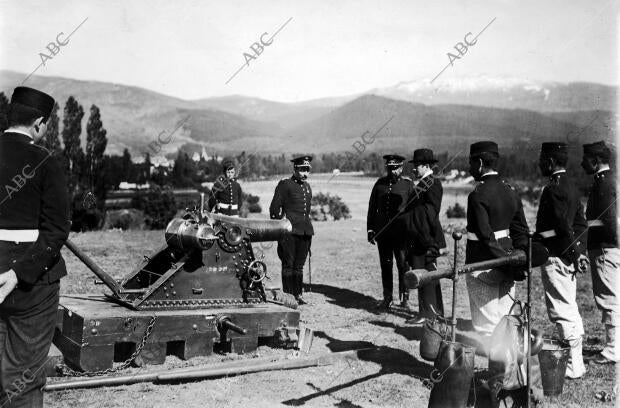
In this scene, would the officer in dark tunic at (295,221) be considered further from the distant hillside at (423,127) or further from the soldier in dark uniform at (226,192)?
the distant hillside at (423,127)

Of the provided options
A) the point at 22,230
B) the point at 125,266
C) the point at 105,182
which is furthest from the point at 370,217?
the point at 105,182

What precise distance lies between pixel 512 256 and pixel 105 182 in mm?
22539

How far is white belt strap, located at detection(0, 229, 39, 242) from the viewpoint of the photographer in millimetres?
3586

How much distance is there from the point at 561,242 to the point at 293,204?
4.04m

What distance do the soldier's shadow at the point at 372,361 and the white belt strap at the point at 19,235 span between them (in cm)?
236

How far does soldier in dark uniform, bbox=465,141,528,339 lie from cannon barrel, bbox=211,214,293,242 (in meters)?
2.14

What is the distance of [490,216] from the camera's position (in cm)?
518

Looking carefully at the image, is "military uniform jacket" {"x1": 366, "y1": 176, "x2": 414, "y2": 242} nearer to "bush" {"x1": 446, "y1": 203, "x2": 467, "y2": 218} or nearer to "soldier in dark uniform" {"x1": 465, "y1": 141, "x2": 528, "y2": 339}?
"soldier in dark uniform" {"x1": 465, "y1": 141, "x2": 528, "y2": 339}

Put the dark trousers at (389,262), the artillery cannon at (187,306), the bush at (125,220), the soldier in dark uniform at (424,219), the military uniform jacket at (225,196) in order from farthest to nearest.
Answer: the bush at (125,220) → the military uniform jacket at (225,196) → the dark trousers at (389,262) → the soldier in dark uniform at (424,219) → the artillery cannon at (187,306)

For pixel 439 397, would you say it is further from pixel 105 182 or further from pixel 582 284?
pixel 105 182

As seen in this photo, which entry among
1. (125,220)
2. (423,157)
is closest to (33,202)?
(423,157)

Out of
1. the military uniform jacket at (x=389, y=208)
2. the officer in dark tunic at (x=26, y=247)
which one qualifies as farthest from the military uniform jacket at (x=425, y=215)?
the officer in dark tunic at (x=26, y=247)

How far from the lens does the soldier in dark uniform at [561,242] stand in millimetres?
5762

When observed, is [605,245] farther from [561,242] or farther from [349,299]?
[349,299]
